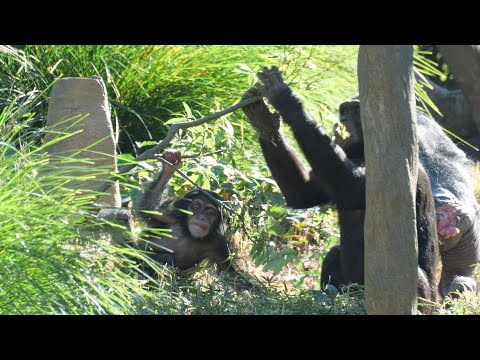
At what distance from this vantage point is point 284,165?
4395mm

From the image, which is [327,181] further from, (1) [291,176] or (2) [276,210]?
(2) [276,210]

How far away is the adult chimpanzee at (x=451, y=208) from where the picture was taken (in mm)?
4832

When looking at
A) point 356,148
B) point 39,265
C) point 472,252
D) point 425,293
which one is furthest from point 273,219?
point 39,265

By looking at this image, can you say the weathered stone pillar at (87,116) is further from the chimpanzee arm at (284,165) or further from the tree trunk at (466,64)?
the tree trunk at (466,64)

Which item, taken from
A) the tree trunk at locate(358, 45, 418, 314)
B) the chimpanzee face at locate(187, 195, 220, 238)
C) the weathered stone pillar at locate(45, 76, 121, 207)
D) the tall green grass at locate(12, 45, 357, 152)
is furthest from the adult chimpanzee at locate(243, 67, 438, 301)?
the tall green grass at locate(12, 45, 357, 152)

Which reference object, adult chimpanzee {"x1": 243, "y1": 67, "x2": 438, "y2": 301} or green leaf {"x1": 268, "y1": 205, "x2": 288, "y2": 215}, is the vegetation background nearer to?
green leaf {"x1": 268, "y1": 205, "x2": 288, "y2": 215}

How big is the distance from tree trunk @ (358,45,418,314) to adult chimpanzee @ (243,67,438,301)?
1.09m

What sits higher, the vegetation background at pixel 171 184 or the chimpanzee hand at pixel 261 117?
the chimpanzee hand at pixel 261 117

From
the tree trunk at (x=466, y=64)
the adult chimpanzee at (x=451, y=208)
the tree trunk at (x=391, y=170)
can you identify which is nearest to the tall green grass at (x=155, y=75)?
the adult chimpanzee at (x=451, y=208)

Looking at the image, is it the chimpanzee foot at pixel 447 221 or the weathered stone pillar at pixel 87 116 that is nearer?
the weathered stone pillar at pixel 87 116

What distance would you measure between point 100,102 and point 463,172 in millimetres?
2301

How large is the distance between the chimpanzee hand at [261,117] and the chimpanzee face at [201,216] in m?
0.65

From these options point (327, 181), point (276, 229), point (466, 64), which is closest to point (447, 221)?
point (276, 229)

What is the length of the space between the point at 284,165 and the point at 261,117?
35 centimetres
